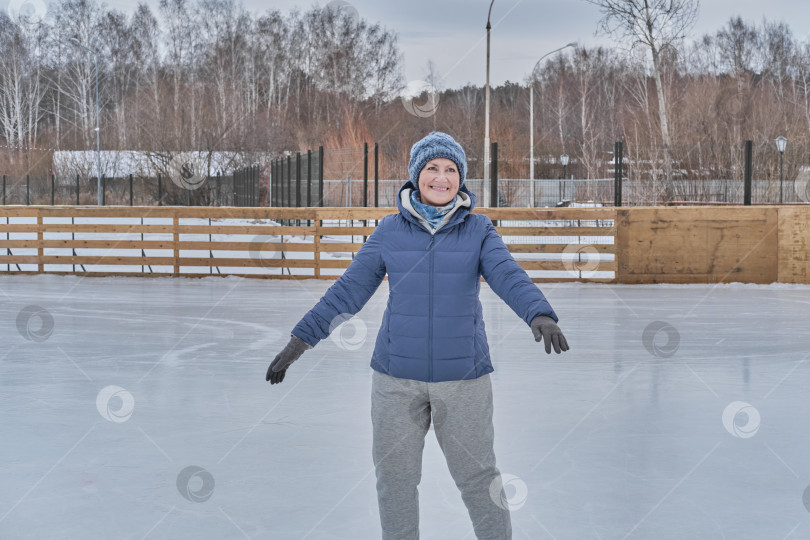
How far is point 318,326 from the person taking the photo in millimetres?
2926

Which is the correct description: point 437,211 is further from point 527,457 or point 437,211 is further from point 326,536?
point 527,457

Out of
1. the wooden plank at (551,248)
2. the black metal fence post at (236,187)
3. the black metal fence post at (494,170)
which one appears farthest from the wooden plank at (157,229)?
the black metal fence post at (236,187)

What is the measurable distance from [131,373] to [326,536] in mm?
3563

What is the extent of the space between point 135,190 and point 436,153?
35.5 m

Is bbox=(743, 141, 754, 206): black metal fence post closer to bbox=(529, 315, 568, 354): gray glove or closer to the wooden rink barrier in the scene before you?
the wooden rink barrier

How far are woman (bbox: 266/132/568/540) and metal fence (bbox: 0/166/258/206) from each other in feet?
81.7

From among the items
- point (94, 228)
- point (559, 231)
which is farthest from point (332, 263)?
point (94, 228)

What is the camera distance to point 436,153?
2.85m

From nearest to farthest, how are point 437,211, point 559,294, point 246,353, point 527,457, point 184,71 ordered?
point 437,211 < point 527,457 < point 246,353 < point 559,294 < point 184,71

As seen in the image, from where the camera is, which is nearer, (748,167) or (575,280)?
(748,167)

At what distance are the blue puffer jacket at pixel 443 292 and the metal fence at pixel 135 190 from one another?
24895 mm

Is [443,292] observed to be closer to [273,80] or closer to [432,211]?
[432,211]

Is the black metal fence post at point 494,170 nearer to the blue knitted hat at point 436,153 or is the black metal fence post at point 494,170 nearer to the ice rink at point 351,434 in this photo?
the ice rink at point 351,434

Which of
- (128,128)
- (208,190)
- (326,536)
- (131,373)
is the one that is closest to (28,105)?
(128,128)
